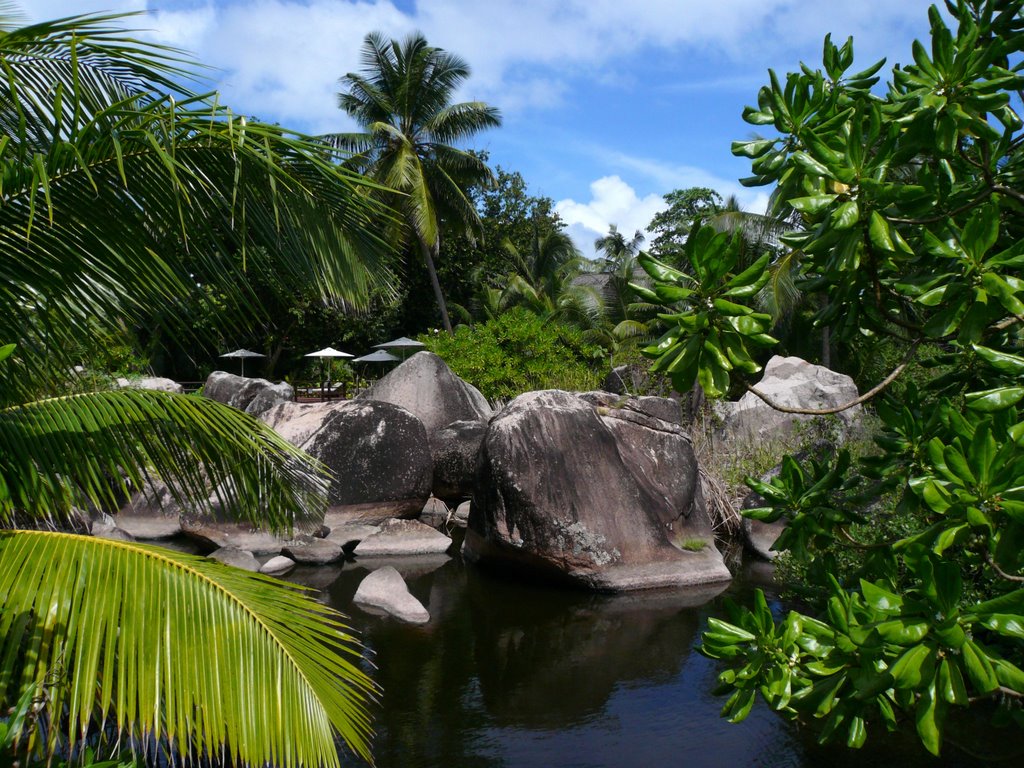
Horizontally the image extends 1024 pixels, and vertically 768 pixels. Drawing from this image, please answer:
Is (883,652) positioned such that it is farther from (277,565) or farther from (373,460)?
(373,460)

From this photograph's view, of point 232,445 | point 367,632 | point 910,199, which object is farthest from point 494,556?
point 910,199

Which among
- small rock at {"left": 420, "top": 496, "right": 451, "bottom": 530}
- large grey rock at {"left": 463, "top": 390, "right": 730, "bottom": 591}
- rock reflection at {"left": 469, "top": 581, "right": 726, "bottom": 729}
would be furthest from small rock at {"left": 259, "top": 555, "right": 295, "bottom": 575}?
small rock at {"left": 420, "top": 496, "right": 451, "bottom": 530}

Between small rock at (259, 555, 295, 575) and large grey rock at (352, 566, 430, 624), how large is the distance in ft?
5.59

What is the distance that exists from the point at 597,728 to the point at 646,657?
1.71 meters

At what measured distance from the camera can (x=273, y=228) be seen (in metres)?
4.15

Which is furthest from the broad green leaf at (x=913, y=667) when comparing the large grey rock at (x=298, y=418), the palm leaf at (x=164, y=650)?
the large grey rock at (x=298, y=418)

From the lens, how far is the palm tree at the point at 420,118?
26203 mm

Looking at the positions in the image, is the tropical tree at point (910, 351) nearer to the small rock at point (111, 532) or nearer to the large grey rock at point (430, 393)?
the small rock at point (111, 532)

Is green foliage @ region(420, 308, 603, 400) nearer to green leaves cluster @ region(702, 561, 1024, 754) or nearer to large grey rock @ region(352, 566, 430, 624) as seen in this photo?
large grey rock @ region(352, 566, 430, 624)

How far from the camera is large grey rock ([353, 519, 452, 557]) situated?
12.0 meters

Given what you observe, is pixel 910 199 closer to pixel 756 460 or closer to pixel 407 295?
pixel 756 460

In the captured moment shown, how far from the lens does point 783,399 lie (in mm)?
16875

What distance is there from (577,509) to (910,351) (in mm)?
8137

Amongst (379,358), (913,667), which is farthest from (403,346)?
(913,667)
